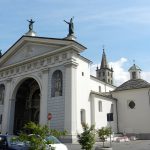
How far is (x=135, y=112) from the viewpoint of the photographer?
32.3 metres

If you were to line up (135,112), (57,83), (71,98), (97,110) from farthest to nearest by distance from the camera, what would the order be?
(135,112)
(97,110)
(57,83)
(71,98)

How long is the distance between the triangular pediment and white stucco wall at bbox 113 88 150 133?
12.6 metres

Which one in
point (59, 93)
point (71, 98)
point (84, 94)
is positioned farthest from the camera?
point (84, 94)

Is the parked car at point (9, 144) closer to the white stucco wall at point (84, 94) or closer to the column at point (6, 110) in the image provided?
the white stucco wall at point (84, 94)

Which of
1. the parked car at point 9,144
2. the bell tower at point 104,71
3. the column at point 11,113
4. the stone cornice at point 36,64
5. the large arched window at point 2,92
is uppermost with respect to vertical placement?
the bell tower at point 104,71

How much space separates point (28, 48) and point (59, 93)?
8.63 m

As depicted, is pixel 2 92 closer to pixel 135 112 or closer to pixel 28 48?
pixel 28 48

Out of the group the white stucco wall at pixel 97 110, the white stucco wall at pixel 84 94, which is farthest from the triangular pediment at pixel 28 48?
the white stucco wall at pixel 97 110

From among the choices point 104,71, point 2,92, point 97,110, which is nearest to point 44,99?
point 97,110

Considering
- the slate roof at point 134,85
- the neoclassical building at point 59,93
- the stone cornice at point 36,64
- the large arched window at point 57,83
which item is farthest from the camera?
the slate roof at point 134,85

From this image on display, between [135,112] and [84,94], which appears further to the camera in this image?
[135,112]

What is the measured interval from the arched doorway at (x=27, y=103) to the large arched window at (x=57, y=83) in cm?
581

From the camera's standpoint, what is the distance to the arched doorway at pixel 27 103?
105ft

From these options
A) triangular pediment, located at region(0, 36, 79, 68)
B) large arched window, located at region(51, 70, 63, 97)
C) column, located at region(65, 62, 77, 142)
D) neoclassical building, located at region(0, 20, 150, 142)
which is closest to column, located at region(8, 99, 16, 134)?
neoclassical building, located at region(0, 20, 150, 142)
